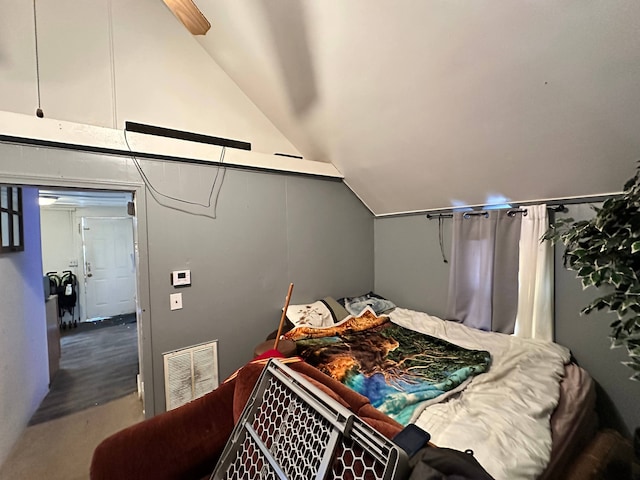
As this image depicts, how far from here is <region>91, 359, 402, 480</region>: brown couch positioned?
0.99 m

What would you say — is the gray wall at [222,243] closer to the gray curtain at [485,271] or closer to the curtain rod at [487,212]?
the curtain rod at [487,212]

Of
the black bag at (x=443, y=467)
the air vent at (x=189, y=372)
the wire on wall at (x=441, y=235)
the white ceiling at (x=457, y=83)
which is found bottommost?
the air vent at (x=189, y=372)

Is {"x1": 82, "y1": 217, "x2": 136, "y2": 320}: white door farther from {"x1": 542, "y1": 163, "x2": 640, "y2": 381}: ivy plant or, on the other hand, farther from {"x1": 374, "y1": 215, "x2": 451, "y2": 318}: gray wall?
{"x1": 542, "y1": 163, "x2": 640, "y2": 381}: ivy plant

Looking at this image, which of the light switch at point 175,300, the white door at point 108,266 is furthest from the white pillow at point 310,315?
the white door at point 108,266

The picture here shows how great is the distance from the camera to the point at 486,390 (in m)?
1.49

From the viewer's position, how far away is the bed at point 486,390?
44.5 inches

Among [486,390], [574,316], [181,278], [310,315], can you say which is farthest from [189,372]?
[574,316]

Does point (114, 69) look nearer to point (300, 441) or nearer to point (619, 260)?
point (300, 441)

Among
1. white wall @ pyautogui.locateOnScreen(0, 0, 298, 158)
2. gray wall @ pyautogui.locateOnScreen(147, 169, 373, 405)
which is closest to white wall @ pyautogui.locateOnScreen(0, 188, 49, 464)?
gray wall @ pyautogui.locateOnScreen(147, 169, 373, 405)

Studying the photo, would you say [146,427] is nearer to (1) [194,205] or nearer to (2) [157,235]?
(2) [157,235]

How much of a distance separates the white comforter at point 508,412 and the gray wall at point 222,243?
1556 millimetres

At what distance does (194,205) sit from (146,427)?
147cm

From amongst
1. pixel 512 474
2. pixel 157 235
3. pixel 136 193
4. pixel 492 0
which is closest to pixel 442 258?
pixel 512 474

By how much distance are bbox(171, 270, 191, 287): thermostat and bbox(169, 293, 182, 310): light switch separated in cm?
8
